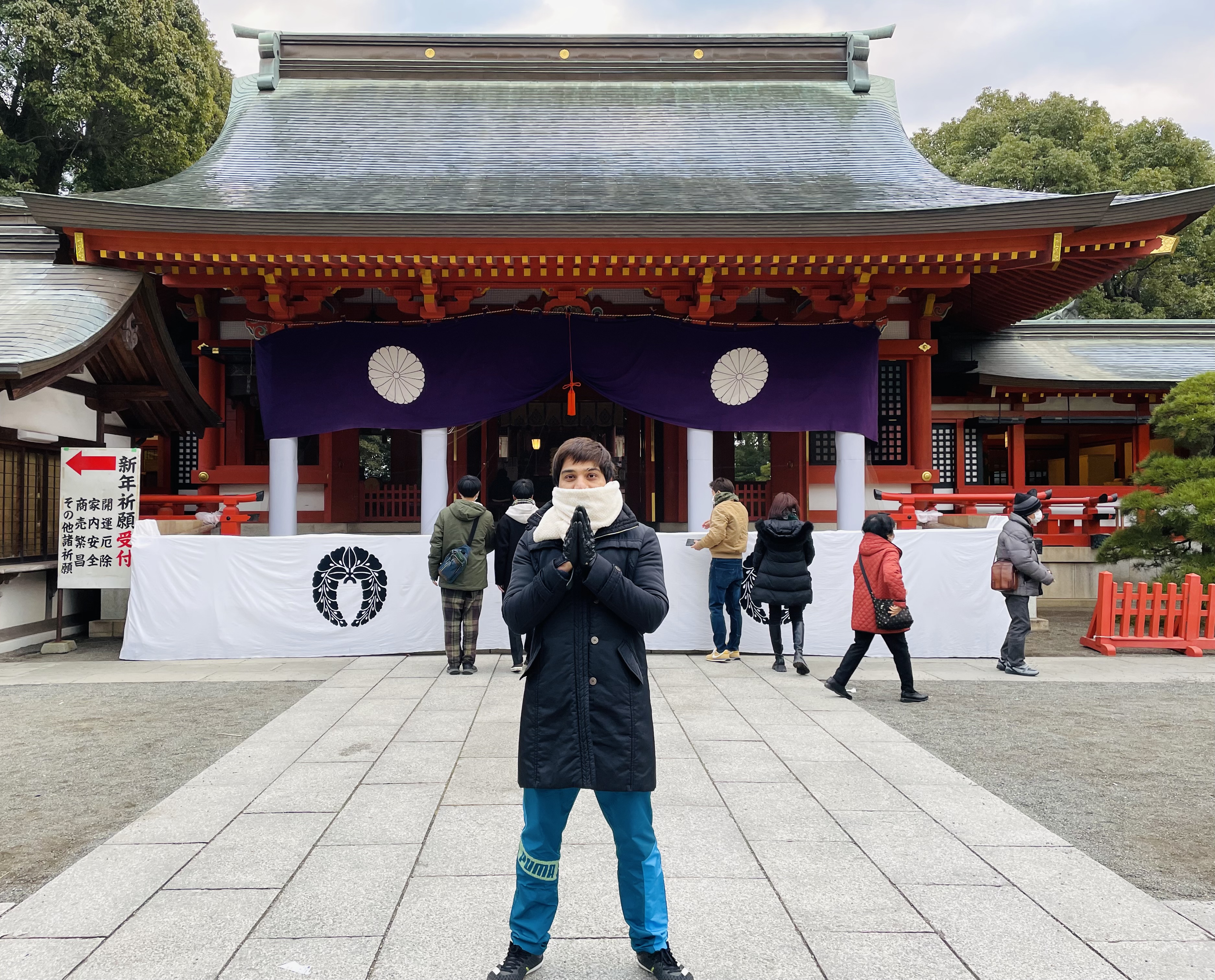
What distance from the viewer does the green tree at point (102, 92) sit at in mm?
17641

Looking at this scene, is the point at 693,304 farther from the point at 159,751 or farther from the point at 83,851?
the point at 83,851

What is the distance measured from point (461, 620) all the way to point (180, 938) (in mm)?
4533

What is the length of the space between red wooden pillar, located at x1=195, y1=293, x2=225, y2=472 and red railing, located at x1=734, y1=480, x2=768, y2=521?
765cm

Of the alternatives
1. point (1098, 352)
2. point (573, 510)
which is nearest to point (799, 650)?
point (573, 510)

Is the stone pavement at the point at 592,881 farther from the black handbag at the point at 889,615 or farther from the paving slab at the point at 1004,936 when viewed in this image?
the black handbag at the point at 889,615

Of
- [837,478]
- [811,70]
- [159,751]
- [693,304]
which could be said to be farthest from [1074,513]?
[159,751]

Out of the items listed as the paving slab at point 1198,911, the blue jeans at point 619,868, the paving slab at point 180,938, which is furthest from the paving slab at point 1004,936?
the paving slab at point 180,938

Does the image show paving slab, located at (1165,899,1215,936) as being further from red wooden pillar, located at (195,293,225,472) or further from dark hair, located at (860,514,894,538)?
red wooden pillar, located at (195,293,225,472)

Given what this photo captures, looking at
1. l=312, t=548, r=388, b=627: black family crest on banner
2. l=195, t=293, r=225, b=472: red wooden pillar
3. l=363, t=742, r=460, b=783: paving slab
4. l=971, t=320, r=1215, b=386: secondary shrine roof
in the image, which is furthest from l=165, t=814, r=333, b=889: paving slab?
l=971, t=320, r=1215, b=386: secondary shrine roof

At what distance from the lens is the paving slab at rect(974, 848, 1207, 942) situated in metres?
2.71

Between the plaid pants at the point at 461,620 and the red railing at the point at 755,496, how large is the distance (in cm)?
635

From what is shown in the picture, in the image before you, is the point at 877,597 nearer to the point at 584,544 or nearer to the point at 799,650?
the point at 799,650

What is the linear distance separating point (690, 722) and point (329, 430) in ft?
21.0

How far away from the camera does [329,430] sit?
389 inches
